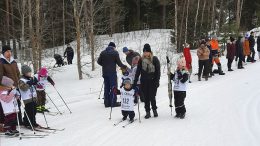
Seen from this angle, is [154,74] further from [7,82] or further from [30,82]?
[7,82]

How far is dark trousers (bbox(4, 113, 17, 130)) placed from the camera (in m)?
9.25

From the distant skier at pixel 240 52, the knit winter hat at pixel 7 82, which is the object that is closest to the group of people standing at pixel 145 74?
the distant skier at pixel 240 52

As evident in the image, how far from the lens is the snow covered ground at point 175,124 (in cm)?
841

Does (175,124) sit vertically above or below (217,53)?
below

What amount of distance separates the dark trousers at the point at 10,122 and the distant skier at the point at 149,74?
10.6ft

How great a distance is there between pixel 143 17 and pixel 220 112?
40470 mm

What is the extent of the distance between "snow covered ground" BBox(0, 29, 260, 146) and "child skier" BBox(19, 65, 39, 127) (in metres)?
0.79

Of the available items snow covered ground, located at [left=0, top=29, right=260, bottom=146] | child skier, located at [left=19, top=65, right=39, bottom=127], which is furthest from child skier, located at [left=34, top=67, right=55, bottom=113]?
child skier, located at [left=19, top=65, right=39, bottom=127]

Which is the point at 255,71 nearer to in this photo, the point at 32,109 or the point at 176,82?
the point at 176,82

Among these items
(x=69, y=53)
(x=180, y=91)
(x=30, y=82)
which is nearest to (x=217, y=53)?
(x=180, y=91)

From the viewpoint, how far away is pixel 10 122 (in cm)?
925

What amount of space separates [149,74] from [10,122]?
3739mm

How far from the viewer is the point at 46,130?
31.6 feet

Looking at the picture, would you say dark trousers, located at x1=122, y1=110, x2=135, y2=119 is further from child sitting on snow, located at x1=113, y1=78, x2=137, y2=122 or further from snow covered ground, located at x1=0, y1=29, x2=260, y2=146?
snow covered ground, located at x1=0, y1=29, x2=260, y2=146
